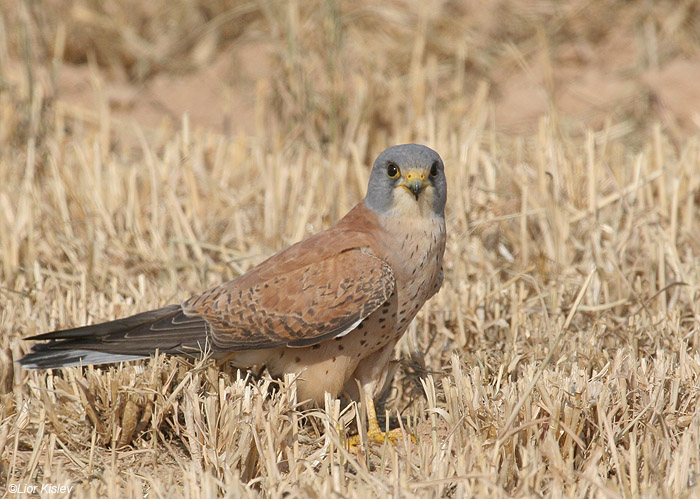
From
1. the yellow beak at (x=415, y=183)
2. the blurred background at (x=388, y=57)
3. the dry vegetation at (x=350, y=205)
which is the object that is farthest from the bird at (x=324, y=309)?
the blurred background at (x=388, y=57)

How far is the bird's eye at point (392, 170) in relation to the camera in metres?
3.46

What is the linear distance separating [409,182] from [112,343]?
137cm

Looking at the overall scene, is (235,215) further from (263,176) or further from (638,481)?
(638,481)

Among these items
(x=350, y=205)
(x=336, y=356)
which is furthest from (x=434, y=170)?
(x=350, y=205)

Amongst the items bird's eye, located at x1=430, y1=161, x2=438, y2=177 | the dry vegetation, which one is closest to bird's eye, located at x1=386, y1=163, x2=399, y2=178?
bird's eye, located at x1=430, y1=161, x2=438, y2=177

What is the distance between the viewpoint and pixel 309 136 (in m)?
6.32

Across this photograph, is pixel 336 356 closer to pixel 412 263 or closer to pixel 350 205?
pixel 412 263

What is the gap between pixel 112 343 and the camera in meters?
3.46

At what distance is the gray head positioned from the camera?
3.39m

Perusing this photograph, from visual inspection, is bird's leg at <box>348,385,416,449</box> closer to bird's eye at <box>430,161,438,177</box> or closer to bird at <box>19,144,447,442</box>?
bird at <box>19,144,447,442</box>

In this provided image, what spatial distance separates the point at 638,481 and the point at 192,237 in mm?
3046

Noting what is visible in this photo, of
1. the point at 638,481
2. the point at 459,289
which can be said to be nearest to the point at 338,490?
the point at 638,481

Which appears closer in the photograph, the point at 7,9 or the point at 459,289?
the point at 459,289

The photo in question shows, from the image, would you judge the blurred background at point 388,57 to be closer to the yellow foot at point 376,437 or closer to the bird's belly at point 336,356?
the bird's belly at point 336,356
